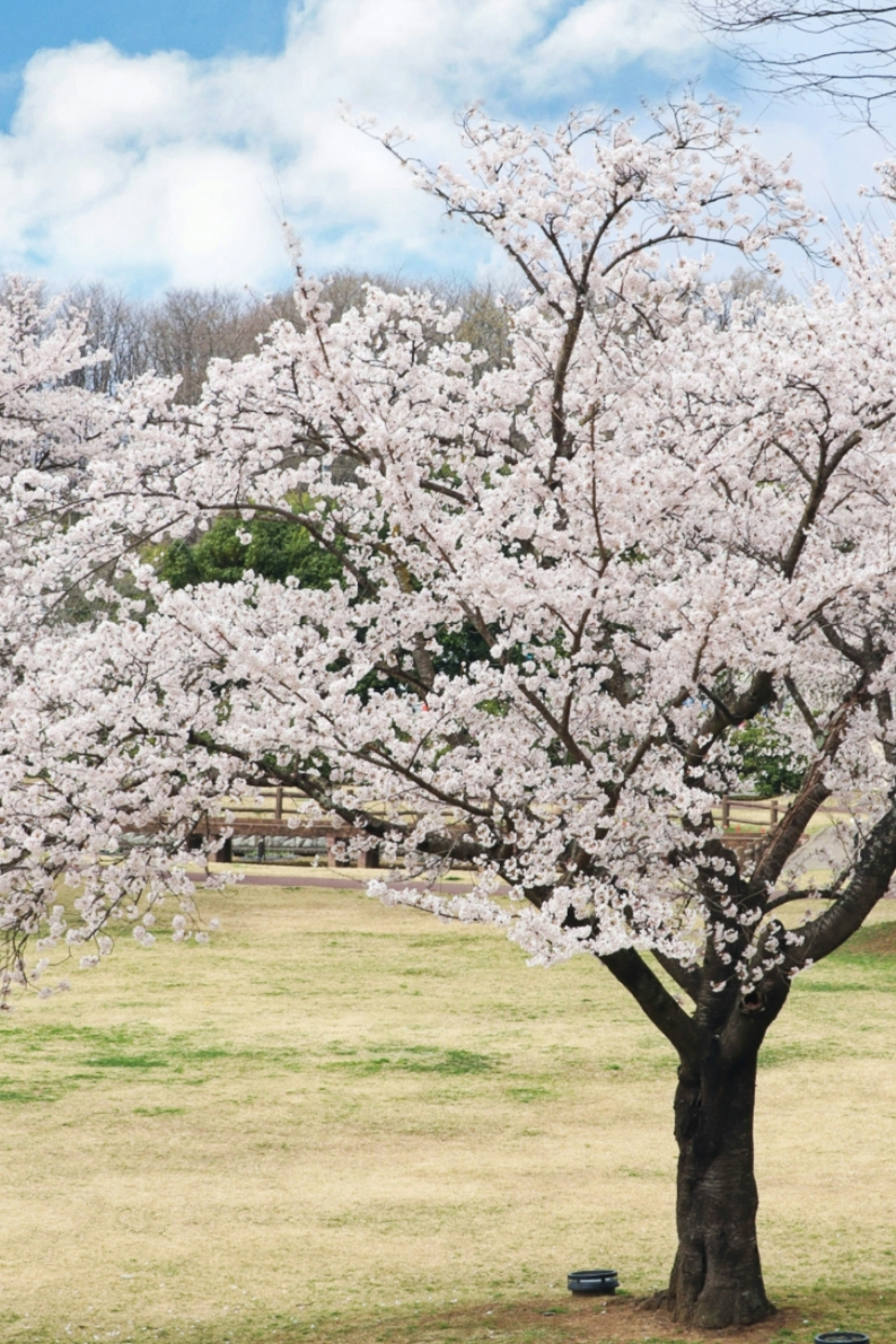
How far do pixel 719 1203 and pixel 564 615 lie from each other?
10.9ft

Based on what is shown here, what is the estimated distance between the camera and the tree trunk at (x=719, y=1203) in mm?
7508

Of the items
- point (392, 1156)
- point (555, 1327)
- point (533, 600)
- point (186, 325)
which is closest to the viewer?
point (533, 600)

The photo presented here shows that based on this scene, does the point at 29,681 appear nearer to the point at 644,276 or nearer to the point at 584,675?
the point at 584,675

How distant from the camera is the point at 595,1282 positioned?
26.3 feet

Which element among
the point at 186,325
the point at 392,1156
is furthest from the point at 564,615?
the point at 186,325

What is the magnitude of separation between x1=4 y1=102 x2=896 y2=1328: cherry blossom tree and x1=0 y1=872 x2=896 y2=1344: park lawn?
1.51 meters

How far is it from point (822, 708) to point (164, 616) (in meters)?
8.95

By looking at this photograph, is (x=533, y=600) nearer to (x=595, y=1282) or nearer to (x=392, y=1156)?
(x=595, y=1282)

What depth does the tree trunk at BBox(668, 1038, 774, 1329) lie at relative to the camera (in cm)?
751

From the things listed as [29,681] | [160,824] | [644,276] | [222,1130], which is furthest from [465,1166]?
[644,276]

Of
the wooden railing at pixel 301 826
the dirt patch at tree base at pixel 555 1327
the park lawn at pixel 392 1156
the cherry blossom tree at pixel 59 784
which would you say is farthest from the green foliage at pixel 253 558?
the dirt patch at tree base at pixel 555 1327

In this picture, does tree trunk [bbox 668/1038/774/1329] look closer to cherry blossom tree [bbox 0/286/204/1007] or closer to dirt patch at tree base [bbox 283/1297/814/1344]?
dirt patch at tree base [bbox 283/1297/814/1344]

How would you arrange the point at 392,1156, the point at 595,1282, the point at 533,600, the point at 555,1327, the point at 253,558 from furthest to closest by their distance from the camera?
the point at 253,558 < the point at 392,1156 < the point at 595,1282 < the point at 555,1327 < the point at 533,600

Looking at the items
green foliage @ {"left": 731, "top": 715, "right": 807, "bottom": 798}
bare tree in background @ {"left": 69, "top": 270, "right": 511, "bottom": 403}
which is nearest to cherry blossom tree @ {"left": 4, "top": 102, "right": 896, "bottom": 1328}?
green foliage @ {"left": 731, "top": 715, "right": 807, "bottom": 798}
